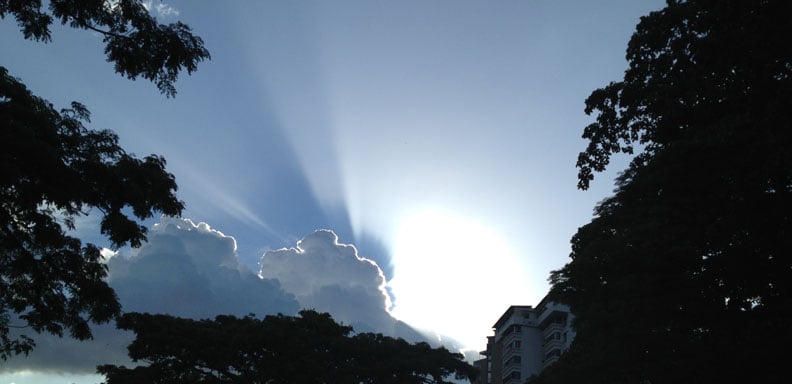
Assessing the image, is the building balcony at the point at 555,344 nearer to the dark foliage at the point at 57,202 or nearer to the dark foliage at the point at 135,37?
the dark foliage at the point at 57,202

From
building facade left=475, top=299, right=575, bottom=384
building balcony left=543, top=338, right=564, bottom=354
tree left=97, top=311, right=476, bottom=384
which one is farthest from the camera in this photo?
building facade left=475, top=299, right=575, bottom=384

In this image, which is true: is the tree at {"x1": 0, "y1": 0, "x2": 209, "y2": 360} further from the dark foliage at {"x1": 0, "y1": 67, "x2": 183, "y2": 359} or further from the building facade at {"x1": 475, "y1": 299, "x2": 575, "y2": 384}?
the building facade at {"x1": 475, "y1": 299, "x2": 575, "y2": 384}

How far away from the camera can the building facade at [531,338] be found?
258ft

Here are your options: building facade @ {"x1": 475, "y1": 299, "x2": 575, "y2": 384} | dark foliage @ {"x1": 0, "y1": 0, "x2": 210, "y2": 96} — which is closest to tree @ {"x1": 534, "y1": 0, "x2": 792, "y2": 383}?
dark foliage @ {"x1": 0, "y1": 0, "x2": 210, "y2": 96}

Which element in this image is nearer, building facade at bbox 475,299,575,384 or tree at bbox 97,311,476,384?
tree at bbox 97,311,476,384

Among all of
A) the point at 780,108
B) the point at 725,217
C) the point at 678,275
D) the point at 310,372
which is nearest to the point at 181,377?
the point at 310,372

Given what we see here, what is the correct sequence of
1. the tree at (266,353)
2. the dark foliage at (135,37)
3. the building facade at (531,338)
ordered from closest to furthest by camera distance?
the dark foliage at (135,37), the tree at (266,353), the building facade at (531,338)

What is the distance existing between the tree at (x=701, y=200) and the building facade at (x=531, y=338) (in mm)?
61290

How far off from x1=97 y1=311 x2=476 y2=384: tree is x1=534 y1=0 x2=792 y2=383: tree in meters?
19.7

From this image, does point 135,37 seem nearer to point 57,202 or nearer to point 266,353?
point 57,202

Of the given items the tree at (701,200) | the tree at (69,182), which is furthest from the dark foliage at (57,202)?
the tree at (701,200)

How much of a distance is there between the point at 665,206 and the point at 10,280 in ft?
62.0

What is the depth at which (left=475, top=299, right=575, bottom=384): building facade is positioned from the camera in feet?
258

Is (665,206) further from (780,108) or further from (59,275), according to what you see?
(59,275)
